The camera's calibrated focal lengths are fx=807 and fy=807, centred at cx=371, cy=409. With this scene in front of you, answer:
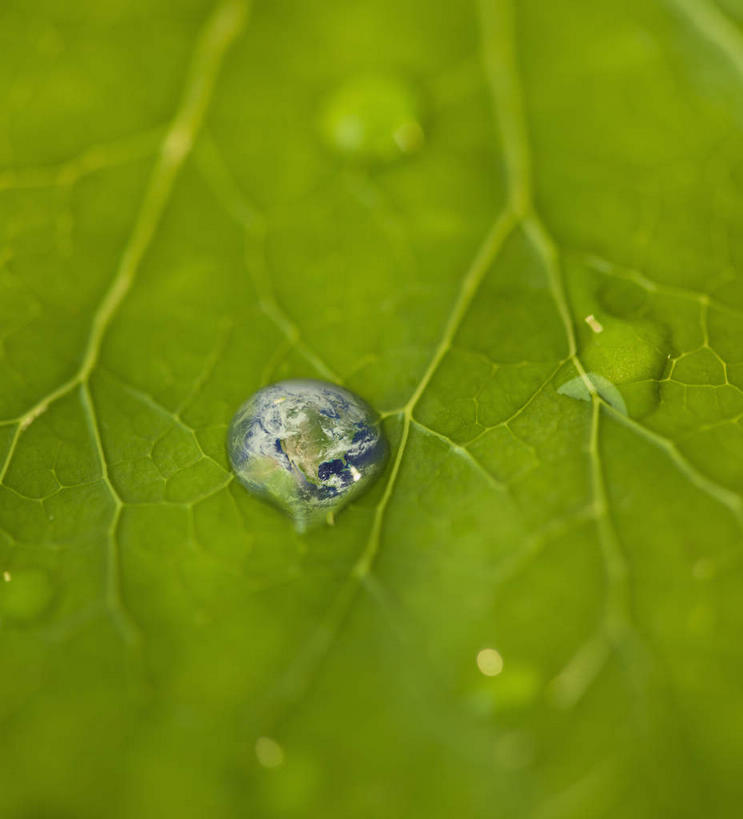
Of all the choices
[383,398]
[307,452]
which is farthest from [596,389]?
[307,452]

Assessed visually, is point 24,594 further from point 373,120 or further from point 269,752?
point 373,120

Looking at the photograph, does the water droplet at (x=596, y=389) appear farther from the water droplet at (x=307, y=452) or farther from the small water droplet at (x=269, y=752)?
the small water droplet at (x=269, y=752)

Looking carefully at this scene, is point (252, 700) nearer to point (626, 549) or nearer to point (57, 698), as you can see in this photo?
point (57, 698)

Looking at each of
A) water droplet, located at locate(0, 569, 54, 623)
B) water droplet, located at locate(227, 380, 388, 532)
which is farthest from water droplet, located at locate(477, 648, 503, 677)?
water droplet, located at locate(0, 569, 54, 623)

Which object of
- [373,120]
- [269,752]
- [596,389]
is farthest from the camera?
[373,120]

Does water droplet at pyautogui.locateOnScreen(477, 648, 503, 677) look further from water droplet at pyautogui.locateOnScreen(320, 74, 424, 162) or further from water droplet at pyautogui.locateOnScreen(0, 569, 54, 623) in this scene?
water droplet at pyautogui.locateOnScreen(320, 74, 424, 162)

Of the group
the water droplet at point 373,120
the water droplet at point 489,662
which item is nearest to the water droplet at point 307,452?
the water droplet at point 489,662
